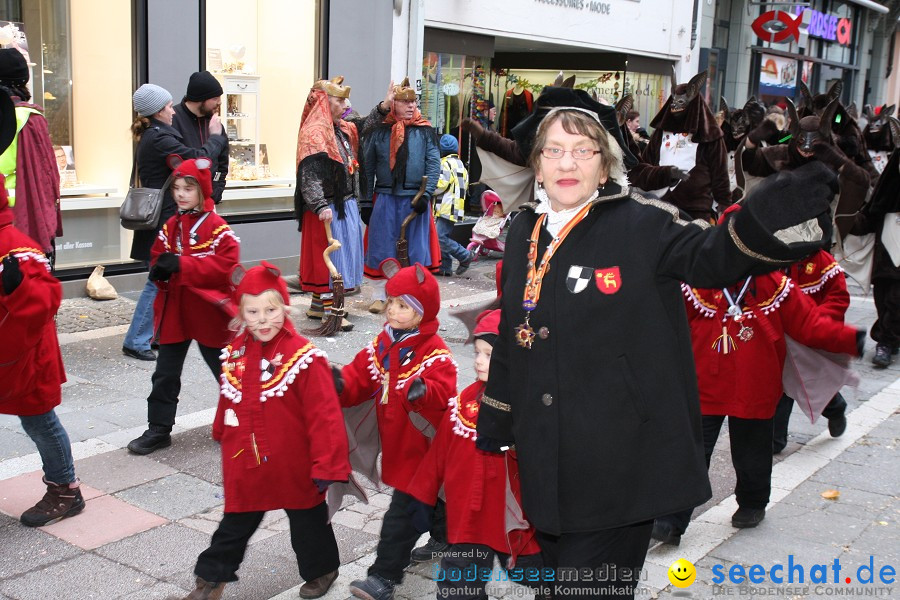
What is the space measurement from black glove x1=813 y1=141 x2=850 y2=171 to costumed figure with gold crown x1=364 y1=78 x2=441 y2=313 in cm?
361

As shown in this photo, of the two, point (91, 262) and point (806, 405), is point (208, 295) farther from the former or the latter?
point (91, 262)

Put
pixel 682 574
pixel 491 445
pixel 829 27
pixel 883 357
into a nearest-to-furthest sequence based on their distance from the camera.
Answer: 1. pixel 491 445
2. pixel 682 574
3. pixel 883 357
4. pixel 829 27

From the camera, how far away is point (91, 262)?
31.8ft

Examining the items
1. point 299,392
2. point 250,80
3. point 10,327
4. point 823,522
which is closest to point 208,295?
point 10,327

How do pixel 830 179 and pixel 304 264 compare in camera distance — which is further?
pixel 304 264

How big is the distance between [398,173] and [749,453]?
5459mm

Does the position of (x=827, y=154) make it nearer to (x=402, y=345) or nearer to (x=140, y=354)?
(x=402, y=345)

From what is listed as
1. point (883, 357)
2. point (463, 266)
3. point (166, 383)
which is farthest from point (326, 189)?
point (883, 357)

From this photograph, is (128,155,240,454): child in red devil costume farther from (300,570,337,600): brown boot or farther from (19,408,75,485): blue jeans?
(300,570,337,600): brown boot

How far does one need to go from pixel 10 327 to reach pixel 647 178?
5.28 m

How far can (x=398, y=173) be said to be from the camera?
962 centimetres

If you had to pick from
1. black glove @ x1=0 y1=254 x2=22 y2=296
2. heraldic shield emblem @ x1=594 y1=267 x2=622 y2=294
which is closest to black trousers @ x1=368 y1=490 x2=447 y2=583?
heraldic shield emblem @ x1=594 y1=267 x2=622 y2=294

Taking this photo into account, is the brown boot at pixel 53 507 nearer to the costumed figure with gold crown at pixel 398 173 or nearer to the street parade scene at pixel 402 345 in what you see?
the street parade scene at pixel 402 345

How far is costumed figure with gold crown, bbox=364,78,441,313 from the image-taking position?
953cm
